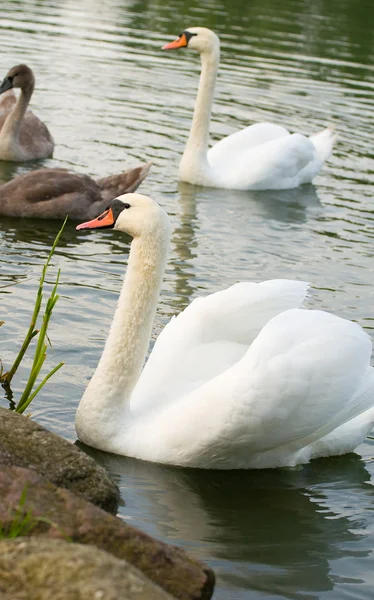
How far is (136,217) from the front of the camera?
268 inches

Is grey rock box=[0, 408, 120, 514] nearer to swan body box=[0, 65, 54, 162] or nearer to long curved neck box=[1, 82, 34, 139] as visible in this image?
swan body box=[0, 65, 54, 162]

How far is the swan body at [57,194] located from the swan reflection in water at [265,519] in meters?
5.32

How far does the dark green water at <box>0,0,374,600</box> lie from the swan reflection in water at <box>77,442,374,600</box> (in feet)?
0.04

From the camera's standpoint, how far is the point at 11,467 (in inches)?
184

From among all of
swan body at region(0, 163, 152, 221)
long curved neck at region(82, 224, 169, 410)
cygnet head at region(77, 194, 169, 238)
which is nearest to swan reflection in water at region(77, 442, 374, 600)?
long curved neck at region(82, 224, 169, 410)

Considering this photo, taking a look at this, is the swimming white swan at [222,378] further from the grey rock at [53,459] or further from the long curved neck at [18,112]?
the long curved neck at [18,112]

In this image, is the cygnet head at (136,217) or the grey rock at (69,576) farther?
the cygnet head at (136,217)

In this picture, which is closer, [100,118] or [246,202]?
[246,202]

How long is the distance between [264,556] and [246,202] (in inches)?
316

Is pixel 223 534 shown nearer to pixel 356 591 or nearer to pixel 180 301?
pixel 356 591

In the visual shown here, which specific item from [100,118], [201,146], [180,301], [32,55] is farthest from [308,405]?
[32,55]

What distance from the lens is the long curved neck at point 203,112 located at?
13.9 metres

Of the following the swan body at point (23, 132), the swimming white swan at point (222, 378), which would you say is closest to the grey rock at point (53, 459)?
the swimming white swan at point (222, 378)

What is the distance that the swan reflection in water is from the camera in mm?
5609
